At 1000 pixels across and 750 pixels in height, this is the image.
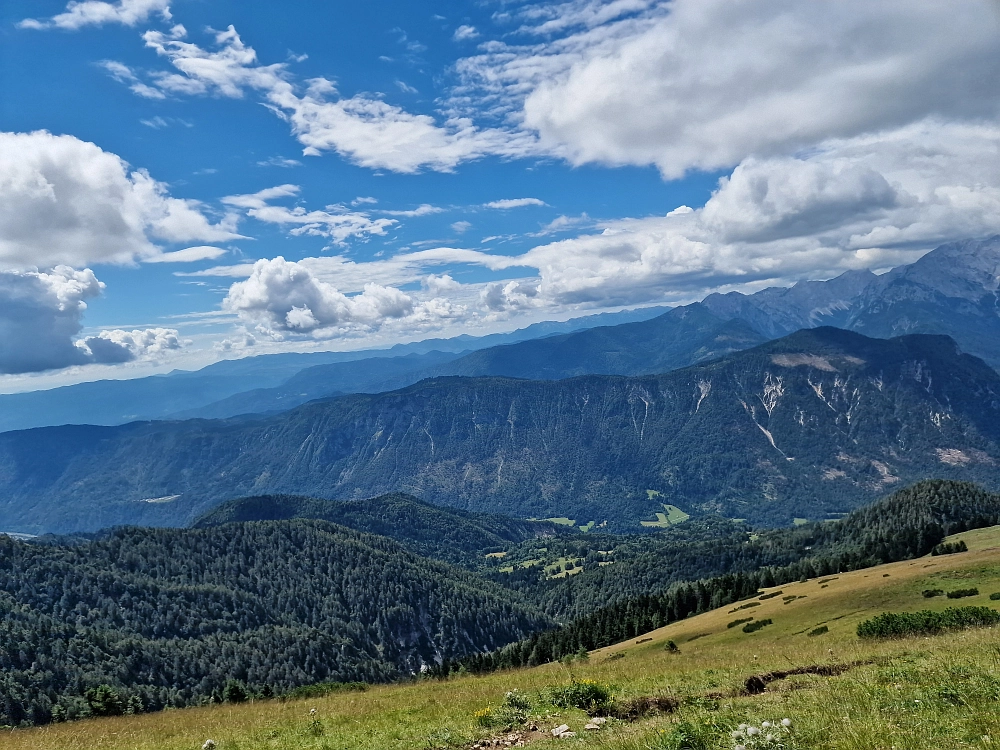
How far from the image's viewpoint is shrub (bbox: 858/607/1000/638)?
36750mm

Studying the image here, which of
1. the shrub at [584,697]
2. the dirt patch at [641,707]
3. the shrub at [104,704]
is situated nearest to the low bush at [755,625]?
the shrub at [584,697]

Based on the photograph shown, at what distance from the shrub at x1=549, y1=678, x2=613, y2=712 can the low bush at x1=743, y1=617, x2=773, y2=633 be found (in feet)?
187

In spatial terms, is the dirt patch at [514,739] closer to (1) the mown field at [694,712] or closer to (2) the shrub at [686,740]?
(1) the mown field at [694,712]

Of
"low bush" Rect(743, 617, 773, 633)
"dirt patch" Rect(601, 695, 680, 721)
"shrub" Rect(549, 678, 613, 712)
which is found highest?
"dirt patch" Rect(601, 695, 680, 721)

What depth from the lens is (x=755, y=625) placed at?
71.8 meters

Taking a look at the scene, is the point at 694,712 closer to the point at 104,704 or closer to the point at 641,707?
the point at 641,707

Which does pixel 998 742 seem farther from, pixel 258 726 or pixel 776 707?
pixel 258 726

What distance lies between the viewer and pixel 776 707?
16.5 meters

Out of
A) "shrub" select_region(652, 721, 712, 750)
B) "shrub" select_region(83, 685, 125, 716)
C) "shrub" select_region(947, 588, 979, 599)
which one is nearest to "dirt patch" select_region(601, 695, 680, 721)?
"shrub" select_region(652, 721, 712, 750)

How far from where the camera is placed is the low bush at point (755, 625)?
231ft

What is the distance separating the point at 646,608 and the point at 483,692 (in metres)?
130

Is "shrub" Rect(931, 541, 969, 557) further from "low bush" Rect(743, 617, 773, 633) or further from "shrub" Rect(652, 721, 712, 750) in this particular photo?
"shrub" Rect(652, 721, 712, 750)

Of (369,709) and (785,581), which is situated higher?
(369,709)

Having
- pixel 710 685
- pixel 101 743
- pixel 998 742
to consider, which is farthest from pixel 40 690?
pixel 998 742
